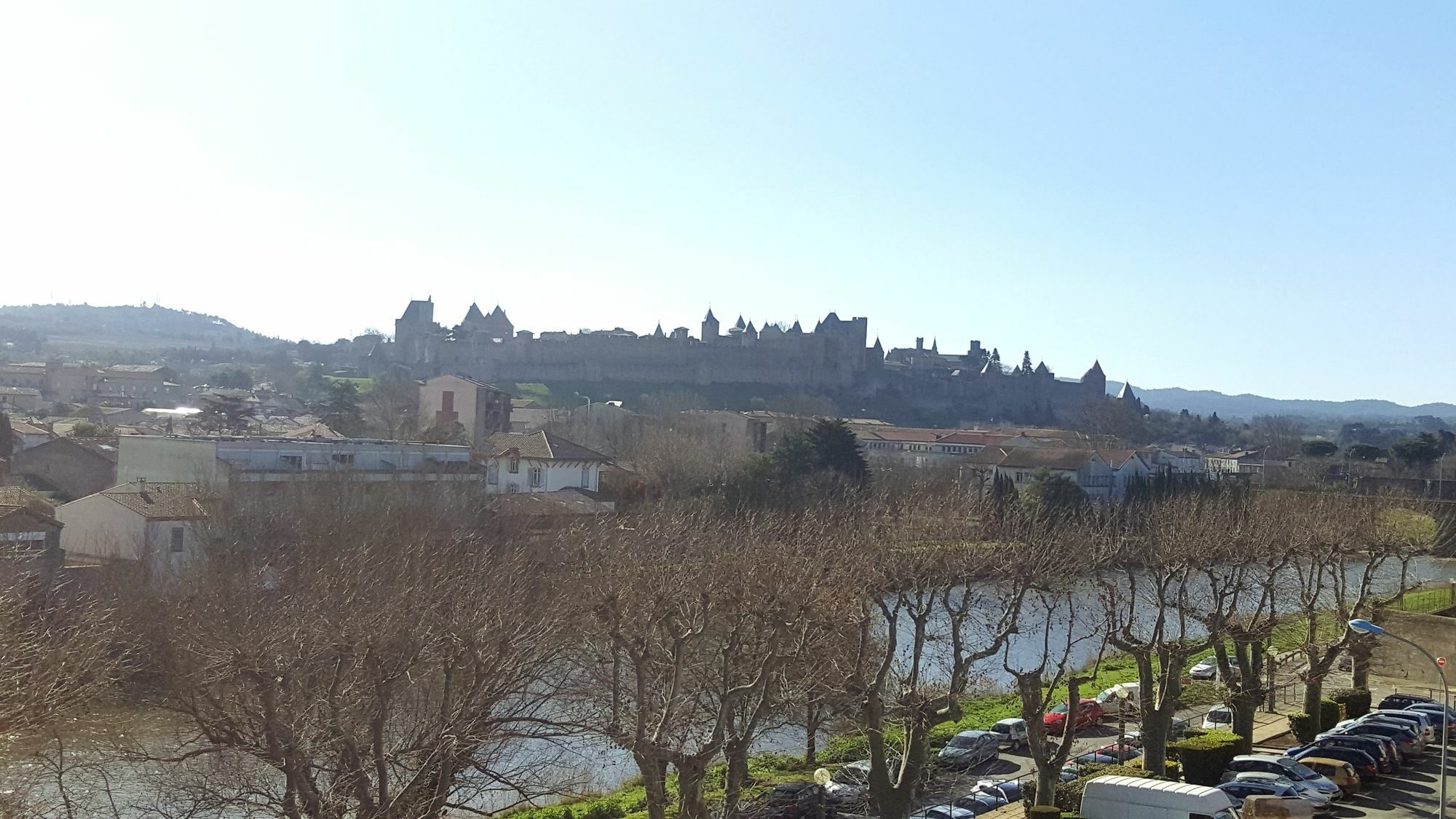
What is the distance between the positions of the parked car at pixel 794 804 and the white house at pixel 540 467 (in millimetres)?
17627

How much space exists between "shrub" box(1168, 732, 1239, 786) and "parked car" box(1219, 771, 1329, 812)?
67 centimetres

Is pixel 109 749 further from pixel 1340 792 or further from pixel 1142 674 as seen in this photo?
pixel 1340 792

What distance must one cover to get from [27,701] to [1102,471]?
1600 inches

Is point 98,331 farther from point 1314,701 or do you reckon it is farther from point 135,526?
point 1314,701

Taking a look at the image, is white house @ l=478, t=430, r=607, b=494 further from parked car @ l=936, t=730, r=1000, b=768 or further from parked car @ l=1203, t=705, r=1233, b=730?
parked car @ l=1203, t=705, r=1233, b=730

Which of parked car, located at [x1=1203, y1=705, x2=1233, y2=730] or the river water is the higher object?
parked car, located at [x1=1203, y1=705, x2=1233, y2=730]

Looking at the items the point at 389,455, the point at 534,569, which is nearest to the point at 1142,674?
the point at 534,569

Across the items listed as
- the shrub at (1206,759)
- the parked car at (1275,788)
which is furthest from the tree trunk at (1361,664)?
the parked car at (1275,788)

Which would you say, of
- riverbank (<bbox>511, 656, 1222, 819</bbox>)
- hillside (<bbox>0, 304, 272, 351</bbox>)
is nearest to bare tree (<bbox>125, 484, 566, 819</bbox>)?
riverbank (<bbox>511, 656, 1222, 819</bbox>)

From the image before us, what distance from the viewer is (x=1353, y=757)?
14.9 metres

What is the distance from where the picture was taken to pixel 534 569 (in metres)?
20.8

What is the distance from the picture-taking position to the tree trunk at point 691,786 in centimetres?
1084

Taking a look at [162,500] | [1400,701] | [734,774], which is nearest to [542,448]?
[162,500]

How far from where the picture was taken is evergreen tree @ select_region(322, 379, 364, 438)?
1825 inches
